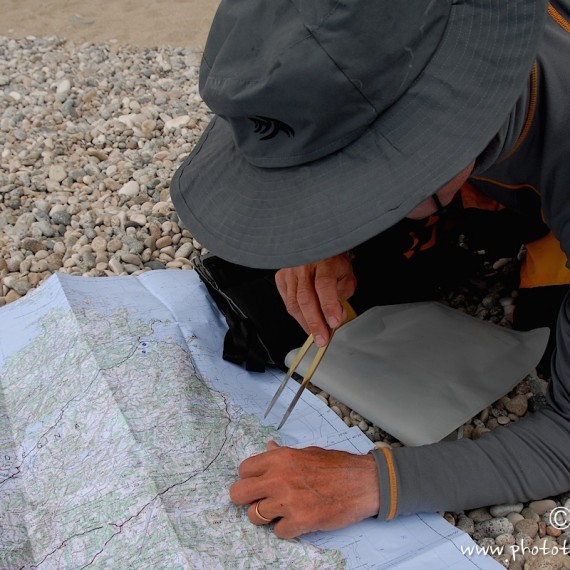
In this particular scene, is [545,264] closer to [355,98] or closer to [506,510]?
[506,510]

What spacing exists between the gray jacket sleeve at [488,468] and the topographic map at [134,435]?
8cm

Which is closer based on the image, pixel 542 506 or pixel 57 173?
pixel 542 506

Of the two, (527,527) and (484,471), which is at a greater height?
(484,471)

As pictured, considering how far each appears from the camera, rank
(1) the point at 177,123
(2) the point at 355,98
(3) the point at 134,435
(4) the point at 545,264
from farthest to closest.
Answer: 1. (1) the point at 177,123
2. (4) the point at 545,264
3. (3) the point at 134,435
4. (2) the point at 355,98

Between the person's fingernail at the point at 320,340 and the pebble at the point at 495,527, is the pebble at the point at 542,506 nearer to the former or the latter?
the pebble at the point at 495,527

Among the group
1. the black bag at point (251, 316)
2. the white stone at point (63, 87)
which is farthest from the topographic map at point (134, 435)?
the white stone at point (63, 87)

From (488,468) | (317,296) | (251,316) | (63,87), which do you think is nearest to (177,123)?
(63,87)

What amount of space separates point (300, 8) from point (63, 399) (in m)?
1.06

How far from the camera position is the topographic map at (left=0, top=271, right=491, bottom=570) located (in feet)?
4.08

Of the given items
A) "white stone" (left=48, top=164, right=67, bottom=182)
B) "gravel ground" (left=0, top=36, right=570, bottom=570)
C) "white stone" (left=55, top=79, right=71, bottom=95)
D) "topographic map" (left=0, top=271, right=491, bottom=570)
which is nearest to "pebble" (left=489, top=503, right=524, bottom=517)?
"gravel ground" (left=0, top=36, right=570, bottom=570)

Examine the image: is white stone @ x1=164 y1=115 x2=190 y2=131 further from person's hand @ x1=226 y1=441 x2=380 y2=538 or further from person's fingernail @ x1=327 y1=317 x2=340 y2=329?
person's hand @ x1=226 y1=441 x2=380 y2=538

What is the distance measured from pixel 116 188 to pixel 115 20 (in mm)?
2493

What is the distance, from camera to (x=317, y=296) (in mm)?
1449

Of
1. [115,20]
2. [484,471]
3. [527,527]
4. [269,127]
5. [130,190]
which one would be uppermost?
[269,127]
